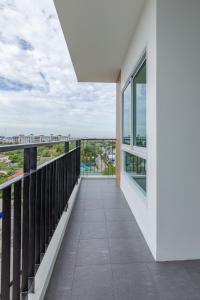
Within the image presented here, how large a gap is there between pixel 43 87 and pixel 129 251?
1093 centimetres

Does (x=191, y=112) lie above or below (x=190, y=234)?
above

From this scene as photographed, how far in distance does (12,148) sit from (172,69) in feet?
5.21

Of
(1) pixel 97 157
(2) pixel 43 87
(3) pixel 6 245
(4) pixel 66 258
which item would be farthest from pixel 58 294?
(2) pixel 43 87

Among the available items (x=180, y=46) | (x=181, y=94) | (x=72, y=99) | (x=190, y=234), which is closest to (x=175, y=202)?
(x=190, y=234)

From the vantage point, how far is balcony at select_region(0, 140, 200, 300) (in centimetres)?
116

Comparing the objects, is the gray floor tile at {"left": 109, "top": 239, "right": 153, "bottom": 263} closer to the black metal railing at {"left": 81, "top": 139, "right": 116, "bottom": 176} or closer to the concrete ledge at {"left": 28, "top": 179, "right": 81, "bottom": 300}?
the concrete ledge at {"left": 28, "top": 179, "right": 81, "bottom": 300}

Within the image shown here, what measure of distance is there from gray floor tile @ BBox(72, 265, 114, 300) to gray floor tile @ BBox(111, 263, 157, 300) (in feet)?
0.18

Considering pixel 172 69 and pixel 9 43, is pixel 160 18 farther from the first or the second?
pixel 9 43

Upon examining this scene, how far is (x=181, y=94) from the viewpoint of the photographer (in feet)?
6.46

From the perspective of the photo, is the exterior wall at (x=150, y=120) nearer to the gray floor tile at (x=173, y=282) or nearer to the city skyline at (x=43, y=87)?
the gray floor tile at (x=173, y=282)

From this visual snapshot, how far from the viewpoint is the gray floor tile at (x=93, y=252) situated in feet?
6.45

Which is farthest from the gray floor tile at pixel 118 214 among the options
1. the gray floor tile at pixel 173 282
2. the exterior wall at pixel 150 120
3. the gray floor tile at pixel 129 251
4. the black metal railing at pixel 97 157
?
the black metal railing at pixel 97 157

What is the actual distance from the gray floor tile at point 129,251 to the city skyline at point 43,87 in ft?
9.81

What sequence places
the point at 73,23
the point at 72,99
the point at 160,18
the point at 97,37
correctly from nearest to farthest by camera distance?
1. the point at 160,18
2. the point at 73,23
3. the point at 97,37
4. the point at 72,99
